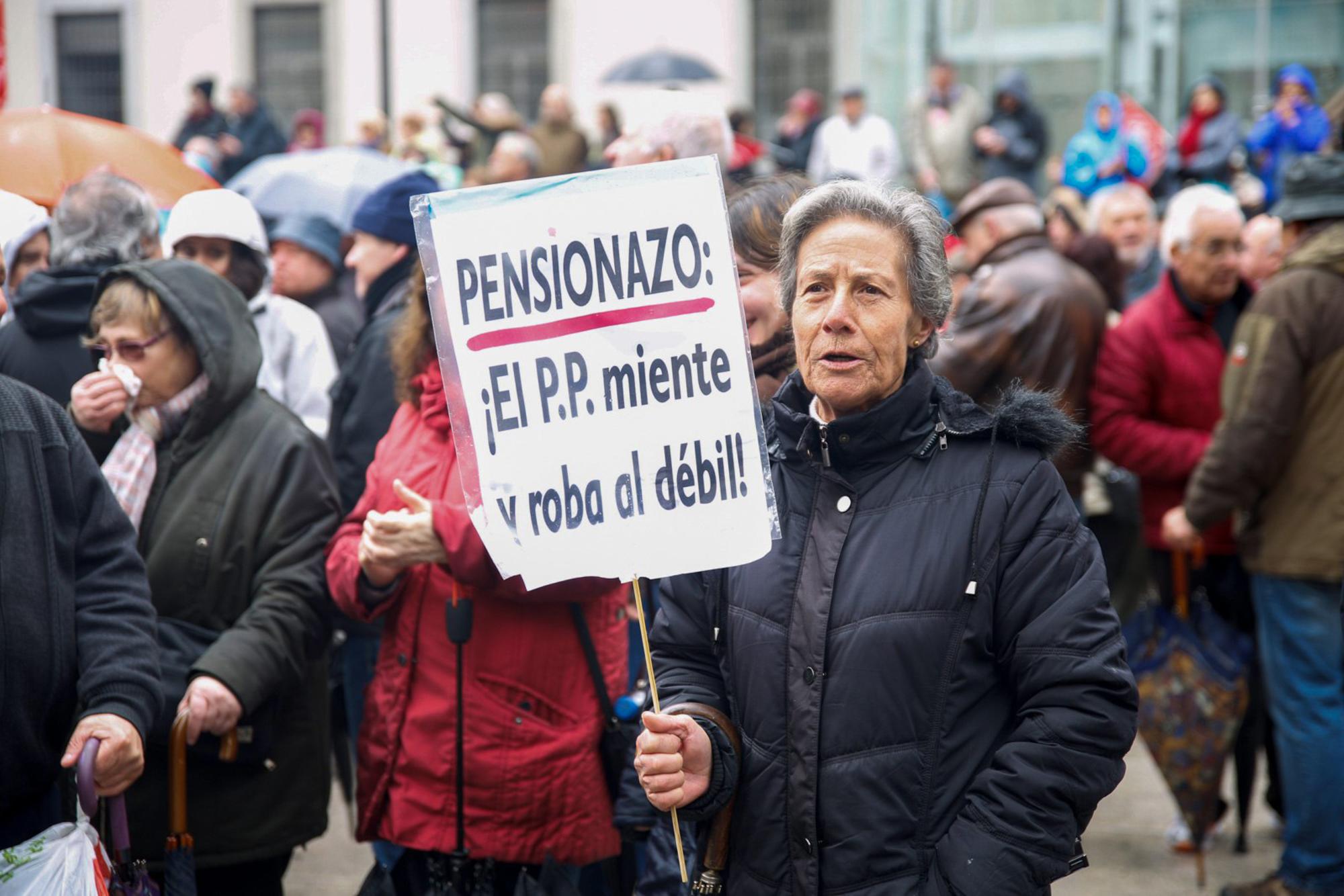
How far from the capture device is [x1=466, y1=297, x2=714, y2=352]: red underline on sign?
267 cm

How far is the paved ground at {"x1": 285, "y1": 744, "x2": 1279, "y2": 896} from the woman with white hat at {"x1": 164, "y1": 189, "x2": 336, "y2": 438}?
155cm

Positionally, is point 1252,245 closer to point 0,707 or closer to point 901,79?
point 0,707

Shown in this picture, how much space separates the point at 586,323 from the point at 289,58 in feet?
76.5

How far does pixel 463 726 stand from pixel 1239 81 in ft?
43.9

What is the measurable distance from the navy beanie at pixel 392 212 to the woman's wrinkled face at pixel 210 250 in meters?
0.47

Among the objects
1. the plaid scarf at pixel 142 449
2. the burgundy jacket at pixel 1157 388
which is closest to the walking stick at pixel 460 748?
the plaid scarf at pixel 142 449

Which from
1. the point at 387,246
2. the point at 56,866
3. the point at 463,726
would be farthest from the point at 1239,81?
the point at 56,866

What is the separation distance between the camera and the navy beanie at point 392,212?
536 cm

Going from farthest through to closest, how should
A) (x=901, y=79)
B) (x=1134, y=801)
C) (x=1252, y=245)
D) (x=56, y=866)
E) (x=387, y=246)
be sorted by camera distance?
(x=901, y=79) < (x=1252, y=245) < (x=1134, y=801) < (x=387, y=246) < (x=56, y=866)

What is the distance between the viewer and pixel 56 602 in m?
3.10

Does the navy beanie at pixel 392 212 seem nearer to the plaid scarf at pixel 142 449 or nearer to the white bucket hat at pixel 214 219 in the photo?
the white bucket hat at pixel 214 219

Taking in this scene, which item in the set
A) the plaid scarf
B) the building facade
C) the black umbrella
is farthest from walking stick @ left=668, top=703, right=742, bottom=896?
the black umbrella

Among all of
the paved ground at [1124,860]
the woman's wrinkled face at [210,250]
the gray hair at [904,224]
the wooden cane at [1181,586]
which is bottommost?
the paved ground at [1124,860]

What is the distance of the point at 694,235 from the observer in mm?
2730
